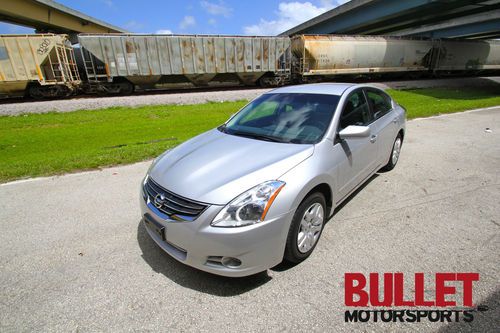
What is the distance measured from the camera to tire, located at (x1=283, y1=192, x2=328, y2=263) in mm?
2483

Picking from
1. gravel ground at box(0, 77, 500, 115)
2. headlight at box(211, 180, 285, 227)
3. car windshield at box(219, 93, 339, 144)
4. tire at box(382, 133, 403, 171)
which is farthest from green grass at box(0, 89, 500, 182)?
tire at box(382, 133, 403, 171)

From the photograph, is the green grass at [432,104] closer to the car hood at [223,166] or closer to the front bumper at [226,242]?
the car hood at [223,166]

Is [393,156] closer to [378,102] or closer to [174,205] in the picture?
[378,102]

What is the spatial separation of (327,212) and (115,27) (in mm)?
49418

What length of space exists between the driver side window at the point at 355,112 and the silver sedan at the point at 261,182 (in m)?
0.02

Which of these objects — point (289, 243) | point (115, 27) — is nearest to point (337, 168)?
point (289, 243)

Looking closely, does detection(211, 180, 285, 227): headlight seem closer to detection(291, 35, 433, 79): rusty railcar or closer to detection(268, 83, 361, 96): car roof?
detection(268, 83, 361, 96): car roof

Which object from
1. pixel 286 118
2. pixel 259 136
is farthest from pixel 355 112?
pixel 259 136

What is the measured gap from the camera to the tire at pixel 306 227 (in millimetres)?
2483

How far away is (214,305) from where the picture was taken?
89.5 inches

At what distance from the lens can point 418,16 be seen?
25.3 m

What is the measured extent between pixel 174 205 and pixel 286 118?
1.85 m

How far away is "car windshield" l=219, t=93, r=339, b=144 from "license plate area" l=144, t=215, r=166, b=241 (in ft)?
4.90

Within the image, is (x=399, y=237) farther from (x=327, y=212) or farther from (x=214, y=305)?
(x=214, y=305)
